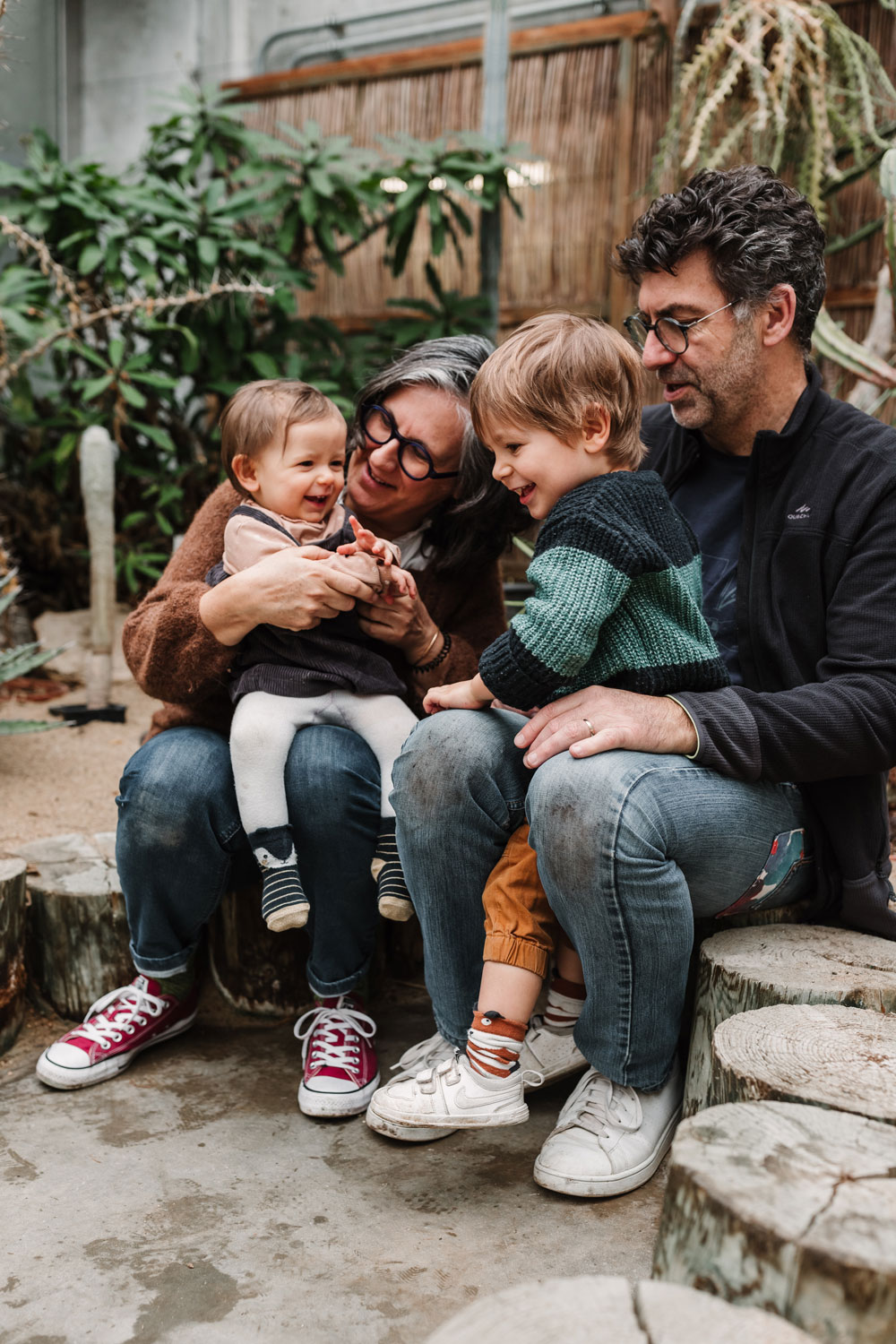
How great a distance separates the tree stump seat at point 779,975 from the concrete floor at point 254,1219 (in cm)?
23

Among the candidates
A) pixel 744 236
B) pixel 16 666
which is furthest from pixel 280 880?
pixel 16 666

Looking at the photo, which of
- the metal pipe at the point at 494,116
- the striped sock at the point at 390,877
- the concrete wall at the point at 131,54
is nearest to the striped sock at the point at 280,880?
the striped sock at the point at 390,877

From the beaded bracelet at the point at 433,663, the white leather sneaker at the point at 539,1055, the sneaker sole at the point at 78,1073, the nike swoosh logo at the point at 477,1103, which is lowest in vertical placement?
the sneaker sole at the point at 78,1073

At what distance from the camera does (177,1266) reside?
1345mm

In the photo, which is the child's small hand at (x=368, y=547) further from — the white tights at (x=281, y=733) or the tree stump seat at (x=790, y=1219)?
the tree stump seat at (x=790, y=1219)

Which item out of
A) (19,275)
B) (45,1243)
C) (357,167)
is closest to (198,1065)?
(45,1243)

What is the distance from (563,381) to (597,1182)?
1.08 meters

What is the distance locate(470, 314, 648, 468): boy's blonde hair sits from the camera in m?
1.51

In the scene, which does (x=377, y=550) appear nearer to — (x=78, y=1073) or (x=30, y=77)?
(x=78, y=1073)

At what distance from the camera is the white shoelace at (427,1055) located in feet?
5.36

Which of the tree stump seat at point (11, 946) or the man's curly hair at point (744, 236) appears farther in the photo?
the tree stump seat at point (11, 946)

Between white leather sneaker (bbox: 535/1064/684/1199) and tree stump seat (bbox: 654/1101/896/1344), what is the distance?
0.46 metres

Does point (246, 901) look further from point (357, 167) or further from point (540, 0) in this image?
point (540, 0)

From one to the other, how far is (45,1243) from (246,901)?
72cm
